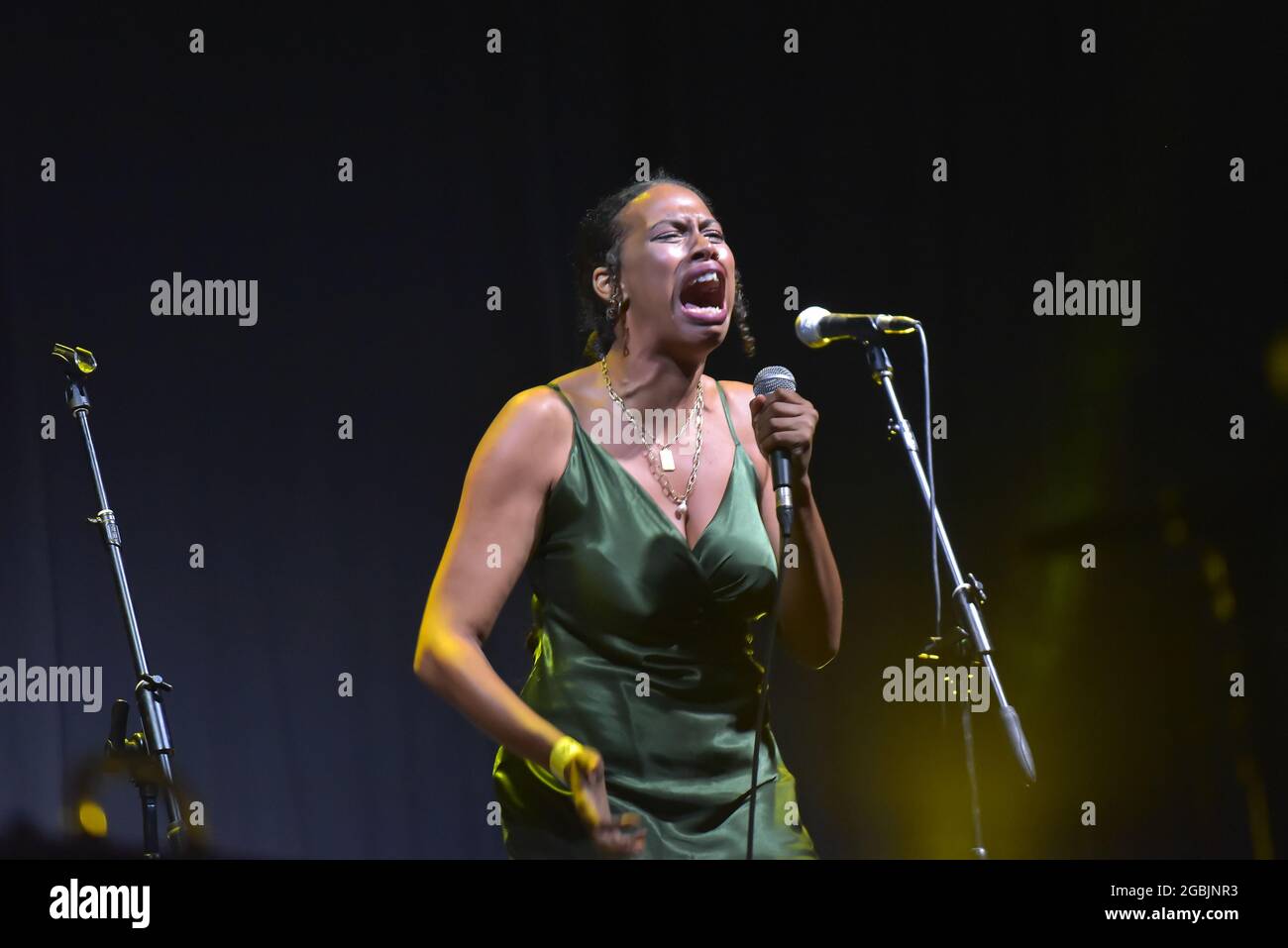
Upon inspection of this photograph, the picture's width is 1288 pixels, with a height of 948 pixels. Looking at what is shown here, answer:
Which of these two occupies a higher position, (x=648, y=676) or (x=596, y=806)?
(x=648, y=676)

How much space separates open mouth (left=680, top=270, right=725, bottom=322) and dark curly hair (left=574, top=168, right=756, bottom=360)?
0.11 meters

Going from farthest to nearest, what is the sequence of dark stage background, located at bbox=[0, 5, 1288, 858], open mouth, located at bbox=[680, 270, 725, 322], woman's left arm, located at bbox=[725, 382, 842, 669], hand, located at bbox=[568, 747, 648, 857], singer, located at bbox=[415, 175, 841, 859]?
dark stage background, located at bbox=[0, 5, 1288, 858]
open mouth, located at bbox=[680, 270, 725, 322]
singer, located at bbox=[415, 175, 841, 859]
woman's left arm, located at bbox=[725, 382, 842, 669]
hand, located at bbox=[568, 747, 648, 857]

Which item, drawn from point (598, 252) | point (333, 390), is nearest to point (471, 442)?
point (333, 390)

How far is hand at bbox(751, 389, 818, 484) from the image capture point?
7.00ft

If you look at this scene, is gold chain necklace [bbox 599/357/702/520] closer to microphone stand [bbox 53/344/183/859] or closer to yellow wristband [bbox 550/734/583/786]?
yellow wristband [bbox 550/734/583/786]

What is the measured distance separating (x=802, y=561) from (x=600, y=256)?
682mm

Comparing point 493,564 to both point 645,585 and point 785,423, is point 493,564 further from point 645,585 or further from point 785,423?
point 785,423

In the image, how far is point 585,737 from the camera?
7.73 feet

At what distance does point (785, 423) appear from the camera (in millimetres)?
2135

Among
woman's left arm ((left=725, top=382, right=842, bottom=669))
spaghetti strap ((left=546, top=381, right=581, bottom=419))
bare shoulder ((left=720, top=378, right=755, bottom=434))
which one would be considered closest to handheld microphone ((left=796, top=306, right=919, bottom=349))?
woman's left arm ((left=725, top=382, right=842, bottom=669))

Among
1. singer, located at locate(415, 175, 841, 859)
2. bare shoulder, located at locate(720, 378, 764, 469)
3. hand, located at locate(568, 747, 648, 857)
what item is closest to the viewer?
hand, located at locate(568, 747, 648, 857)

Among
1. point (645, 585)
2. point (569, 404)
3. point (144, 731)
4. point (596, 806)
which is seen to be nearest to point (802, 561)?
point (645, 585)

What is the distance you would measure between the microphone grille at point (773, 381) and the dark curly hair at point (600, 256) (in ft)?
1.28

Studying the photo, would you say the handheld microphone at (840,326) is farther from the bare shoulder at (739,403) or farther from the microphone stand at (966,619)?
the bare shoulder at (739,403)
